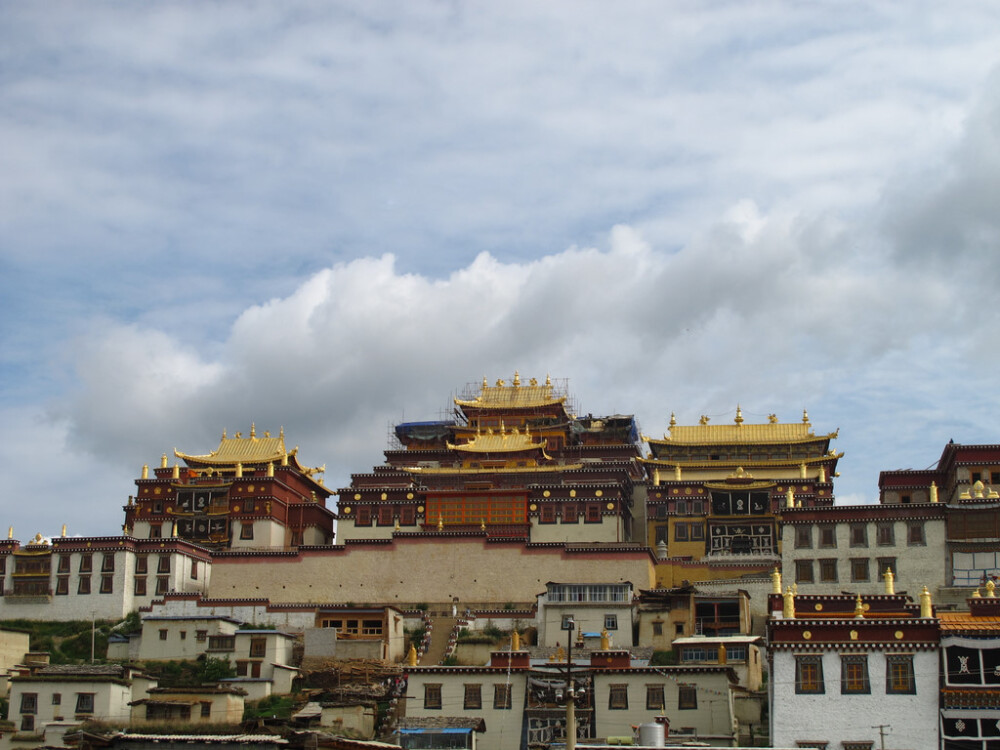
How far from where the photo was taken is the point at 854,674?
58.0 metres

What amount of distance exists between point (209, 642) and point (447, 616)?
1400 centimetres

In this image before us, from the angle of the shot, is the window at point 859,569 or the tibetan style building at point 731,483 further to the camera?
the tibetan style building at point 731,483

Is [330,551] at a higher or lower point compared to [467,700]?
higher

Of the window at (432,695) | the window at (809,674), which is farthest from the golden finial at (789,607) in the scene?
the window at (432,695)

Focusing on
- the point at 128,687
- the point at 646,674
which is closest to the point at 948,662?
the point at 646,674

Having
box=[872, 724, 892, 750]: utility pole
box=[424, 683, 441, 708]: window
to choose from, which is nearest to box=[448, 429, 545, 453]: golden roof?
box=[424, 683, 441, 708]: window

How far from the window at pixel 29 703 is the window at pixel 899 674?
38.8 meters

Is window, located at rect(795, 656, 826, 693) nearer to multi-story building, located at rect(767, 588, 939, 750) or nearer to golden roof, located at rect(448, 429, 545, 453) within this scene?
multi-story building, located at rect(767, 588, 939, 750)

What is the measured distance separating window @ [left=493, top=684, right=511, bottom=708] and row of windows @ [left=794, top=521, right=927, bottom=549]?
887 inches

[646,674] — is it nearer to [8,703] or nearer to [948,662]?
[948,662]

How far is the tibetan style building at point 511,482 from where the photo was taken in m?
94.8

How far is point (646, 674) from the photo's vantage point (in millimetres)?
65438

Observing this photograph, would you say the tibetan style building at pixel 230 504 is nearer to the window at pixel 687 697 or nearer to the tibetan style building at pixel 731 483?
the tibetan style building at pixel 731 483

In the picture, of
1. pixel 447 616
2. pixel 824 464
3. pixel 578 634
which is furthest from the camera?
pixel 824 464
